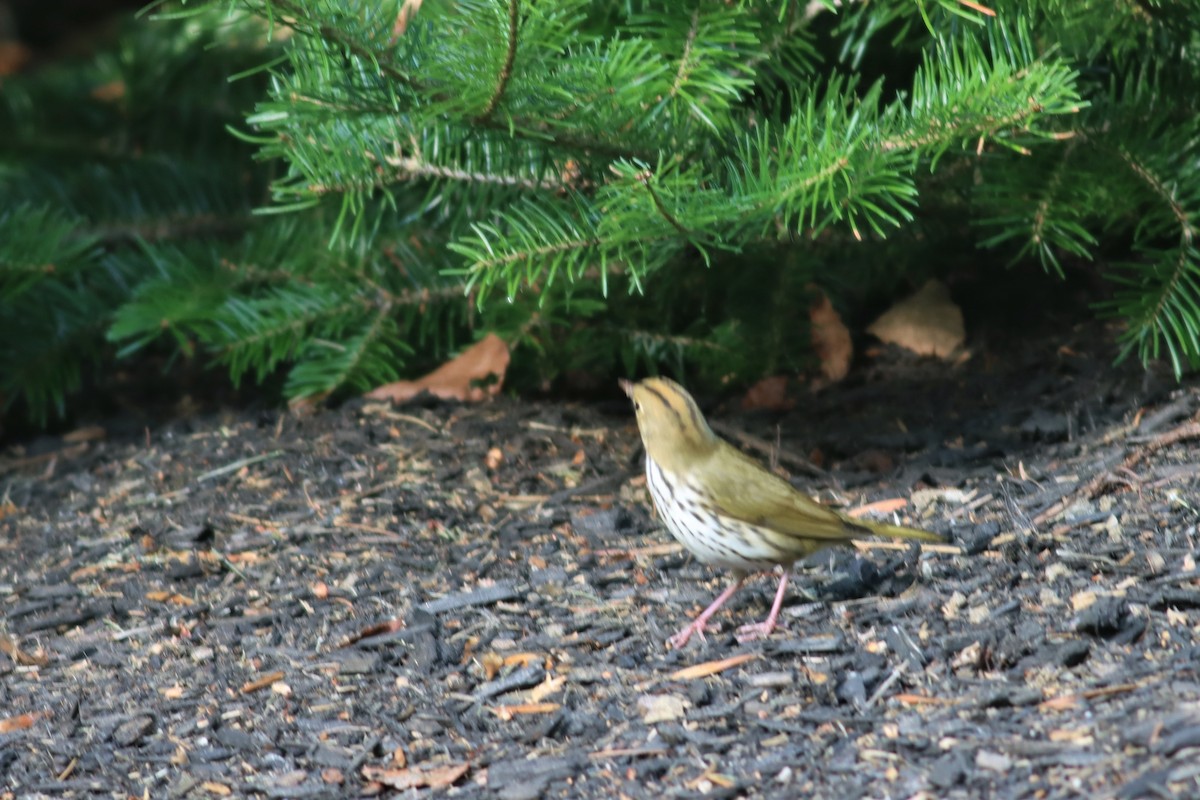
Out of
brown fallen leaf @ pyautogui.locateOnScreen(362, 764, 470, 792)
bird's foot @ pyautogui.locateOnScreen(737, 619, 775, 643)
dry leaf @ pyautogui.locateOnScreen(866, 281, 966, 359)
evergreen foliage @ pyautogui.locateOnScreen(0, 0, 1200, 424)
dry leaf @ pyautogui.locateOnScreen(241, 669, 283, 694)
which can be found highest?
evergreen foliage @ pyautogui.locateOnScreen(0, 0, 1200, 424)

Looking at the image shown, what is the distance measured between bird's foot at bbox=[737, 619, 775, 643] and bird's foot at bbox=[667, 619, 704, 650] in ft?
0.25

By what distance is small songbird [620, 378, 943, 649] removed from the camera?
8.43ft

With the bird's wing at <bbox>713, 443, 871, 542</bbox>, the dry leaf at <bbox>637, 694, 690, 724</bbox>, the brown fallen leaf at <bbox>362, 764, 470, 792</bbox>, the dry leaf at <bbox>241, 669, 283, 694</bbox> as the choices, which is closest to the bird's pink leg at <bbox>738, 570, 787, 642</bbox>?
the bird's wing at <bbox>713, 443, 871, 542</bbox>

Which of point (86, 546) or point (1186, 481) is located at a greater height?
point (1186, 481)

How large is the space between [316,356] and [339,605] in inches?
44.4

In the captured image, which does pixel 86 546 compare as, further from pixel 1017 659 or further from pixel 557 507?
pixel 1017 659

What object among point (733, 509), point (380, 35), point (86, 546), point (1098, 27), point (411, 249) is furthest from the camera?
point (411, 249)

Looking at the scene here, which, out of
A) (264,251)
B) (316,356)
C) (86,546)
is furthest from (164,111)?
(86,546)

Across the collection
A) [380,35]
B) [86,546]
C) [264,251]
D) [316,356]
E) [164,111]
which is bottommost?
[86,546]

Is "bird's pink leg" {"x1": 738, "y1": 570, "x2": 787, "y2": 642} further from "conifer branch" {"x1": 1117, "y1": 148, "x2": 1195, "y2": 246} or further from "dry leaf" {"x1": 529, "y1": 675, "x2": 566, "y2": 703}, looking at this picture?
"conifer branch" {"x1": 1117, "y1": 148, "x2": 1195, "y2": 246}

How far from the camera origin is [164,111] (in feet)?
14.9

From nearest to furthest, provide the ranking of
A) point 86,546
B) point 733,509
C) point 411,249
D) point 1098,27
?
point 733,509, point 1098,27, point 86,546, point 411,249

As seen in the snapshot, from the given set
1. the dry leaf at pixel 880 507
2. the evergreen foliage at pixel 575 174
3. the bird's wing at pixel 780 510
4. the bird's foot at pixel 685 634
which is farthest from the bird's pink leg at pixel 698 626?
the evergreen foliage at pixel 575 174

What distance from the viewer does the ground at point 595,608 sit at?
204cm
